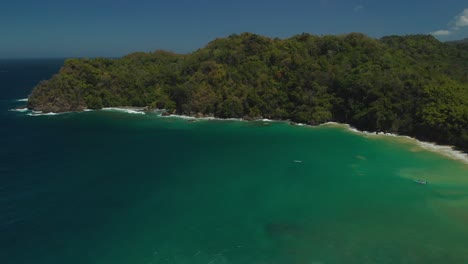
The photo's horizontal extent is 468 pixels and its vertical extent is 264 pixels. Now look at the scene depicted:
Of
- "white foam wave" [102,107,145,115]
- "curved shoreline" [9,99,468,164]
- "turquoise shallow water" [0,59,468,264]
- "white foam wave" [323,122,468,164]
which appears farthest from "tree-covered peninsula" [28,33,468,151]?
"turquoise shallow water" [0,59,468,264]

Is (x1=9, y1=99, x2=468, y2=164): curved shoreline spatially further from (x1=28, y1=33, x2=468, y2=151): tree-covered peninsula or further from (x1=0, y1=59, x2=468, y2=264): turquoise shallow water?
(x1=0, y1=59, x2=468, y2=264): turquoise shallow water

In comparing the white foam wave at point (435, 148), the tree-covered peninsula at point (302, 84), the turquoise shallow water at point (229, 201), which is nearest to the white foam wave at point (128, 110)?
the tree-covered peninsula at point (302, 84)

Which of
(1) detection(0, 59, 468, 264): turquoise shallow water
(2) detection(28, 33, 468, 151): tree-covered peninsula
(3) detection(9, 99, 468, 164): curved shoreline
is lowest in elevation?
(1) detection(0, 59, 468, 264): turquoise shallow water

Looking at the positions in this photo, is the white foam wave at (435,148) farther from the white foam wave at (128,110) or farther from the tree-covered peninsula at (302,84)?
the white foam wave at (128,110)

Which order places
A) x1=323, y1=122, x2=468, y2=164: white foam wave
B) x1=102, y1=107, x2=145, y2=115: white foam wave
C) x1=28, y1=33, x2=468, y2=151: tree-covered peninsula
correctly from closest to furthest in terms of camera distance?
x1=323, y1=122, x2=468, y2=164: white foam wave, x1=28, y1=33, x2=468, y2=151: tree-covered peninsula, x1=102, y1=107, x2=145, y2=115: white foam wave

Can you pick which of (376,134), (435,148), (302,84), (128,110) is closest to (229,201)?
(435,148)

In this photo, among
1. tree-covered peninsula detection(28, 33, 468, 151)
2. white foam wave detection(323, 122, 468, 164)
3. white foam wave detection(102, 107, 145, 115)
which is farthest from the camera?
white foam wave detection(102, 107, 145, 115)

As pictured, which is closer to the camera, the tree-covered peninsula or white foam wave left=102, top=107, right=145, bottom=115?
the tree-covered peninsula

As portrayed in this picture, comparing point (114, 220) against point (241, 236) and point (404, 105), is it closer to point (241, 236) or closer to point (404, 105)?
point (241, 236)

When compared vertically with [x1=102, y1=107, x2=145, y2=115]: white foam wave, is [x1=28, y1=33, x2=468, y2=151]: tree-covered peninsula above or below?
above
